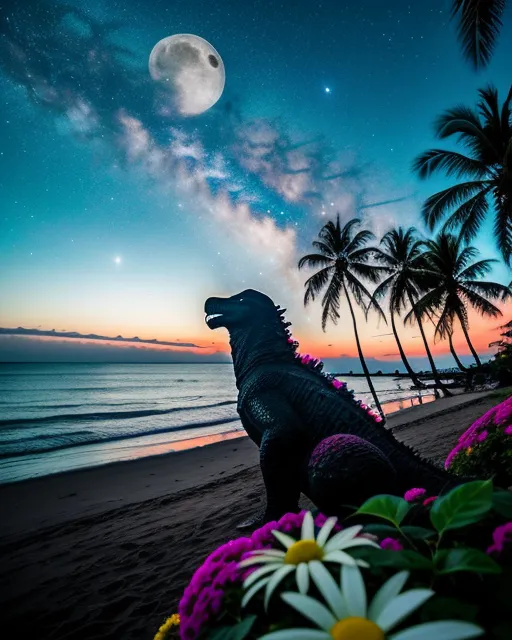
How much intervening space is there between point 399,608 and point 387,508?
301 millimetres

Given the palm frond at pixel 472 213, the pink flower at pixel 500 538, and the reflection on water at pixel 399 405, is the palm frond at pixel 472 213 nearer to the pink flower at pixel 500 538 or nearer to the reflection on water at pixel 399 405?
the reflection on water at pixel 399 405

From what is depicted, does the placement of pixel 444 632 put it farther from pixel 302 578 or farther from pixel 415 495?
pixel 415 495

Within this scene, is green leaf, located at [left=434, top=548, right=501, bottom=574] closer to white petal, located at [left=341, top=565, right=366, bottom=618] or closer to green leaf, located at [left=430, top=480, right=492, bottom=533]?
green leaf, located at [left=430, top=480, right=492, bottom=533]

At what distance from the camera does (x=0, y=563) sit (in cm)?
421

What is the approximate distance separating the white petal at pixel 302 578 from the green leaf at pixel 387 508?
166 mm

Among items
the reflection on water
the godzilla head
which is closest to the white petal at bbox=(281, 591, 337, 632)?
the godzilla head

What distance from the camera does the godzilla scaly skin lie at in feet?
5.48

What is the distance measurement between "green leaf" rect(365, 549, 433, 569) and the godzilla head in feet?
8.67

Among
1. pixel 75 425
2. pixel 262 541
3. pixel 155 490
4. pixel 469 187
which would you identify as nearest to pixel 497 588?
pixel 262 541

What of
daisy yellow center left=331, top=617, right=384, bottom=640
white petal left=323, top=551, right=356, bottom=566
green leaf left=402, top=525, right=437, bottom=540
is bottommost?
green leaf left=402, top=525, right=437, bottom=540

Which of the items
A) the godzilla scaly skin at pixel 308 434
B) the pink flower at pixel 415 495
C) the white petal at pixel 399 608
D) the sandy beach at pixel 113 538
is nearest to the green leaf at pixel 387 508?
the white petal at pixel 399 608

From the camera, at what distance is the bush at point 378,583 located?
450 millimetres

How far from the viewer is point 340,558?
58 centimetres

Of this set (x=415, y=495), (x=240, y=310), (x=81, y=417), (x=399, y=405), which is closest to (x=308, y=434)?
(x=415, y=495)
